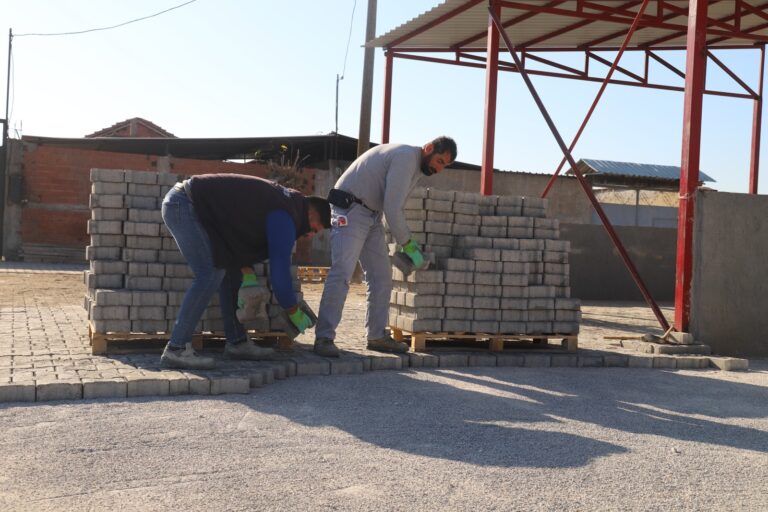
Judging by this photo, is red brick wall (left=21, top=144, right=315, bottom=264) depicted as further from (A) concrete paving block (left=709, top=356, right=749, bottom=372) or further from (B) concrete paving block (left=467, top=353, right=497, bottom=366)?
(A) concrete paving block (left=709, top=356, right=749, bottom=372)

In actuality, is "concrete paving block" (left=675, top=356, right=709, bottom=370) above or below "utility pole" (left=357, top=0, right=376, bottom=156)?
Answer: below

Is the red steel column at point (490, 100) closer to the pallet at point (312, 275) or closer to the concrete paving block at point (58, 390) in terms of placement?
the concrete paving block at point (58, 390)

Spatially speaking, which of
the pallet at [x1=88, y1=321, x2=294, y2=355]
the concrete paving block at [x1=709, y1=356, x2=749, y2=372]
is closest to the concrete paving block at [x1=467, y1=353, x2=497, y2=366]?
the pallet at [x1=88, y1=321, x2=294, y2=355]

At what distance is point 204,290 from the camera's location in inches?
225

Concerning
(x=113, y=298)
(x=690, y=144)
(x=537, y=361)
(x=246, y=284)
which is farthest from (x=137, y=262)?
(x=690, y=144)

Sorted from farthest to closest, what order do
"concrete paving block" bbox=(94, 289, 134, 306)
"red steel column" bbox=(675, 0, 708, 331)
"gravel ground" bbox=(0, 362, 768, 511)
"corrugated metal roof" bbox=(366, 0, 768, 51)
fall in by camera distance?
A: "corrugated metal roof" bbox=(366, 0, 768, 51)
"red steel column" bbox=(675, 0, 708, 331)
"concrete paving block" bbox=(94, 289, 134, 306)
"gravel ground" bbox=(0, 362, 768, 511)

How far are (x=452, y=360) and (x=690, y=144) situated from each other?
3.76 meters

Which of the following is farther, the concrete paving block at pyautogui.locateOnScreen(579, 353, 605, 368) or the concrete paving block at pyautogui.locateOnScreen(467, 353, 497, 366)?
the concrete paving block at pyautogui.locateOnScreen(579, 353, 605, 368)

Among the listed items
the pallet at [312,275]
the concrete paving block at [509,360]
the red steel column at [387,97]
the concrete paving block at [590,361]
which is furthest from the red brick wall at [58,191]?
the concrete paving block at [590,361]

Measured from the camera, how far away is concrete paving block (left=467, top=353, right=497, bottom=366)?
7.20 metres

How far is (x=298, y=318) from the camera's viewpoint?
5.82m

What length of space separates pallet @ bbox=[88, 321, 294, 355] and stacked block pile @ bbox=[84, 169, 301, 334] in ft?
0.17

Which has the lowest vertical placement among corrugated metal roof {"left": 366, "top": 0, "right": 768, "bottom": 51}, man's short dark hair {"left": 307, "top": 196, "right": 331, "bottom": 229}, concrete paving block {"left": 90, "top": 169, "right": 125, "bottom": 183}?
man's short dark hair {"left": 307, "top": 196, "right": 331, "bottom": 229}

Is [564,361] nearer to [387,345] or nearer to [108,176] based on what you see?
[387,345]
